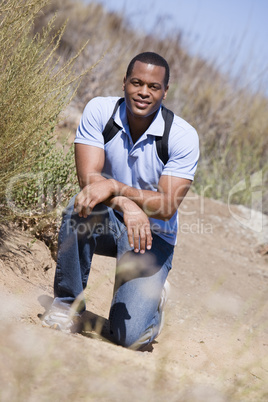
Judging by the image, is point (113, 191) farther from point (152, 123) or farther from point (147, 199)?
point (152, 123)

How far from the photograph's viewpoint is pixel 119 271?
3.10 m

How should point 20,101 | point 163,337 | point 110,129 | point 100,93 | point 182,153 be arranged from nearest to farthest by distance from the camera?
point 182,153 < point 110,129 < point 20,101 < point 163,337 < point 100,93

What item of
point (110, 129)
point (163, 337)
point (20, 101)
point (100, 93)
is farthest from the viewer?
point (100, 93)

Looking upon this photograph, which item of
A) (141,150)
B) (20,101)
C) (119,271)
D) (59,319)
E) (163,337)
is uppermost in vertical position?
(20,101)

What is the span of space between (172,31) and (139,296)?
10319 mm

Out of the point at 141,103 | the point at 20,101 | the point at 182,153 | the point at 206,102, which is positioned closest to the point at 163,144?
the point at 182,153

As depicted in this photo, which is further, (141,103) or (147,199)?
(141,103)

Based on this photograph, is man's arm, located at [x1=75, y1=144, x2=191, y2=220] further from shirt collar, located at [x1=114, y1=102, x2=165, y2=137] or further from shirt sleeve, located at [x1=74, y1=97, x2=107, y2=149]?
shirt collar, located at [x1=114, y1=102, x2=165, y2=137]

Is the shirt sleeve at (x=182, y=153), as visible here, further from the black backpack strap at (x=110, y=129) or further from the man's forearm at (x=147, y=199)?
the black backpack strap at (x=110, y=129)

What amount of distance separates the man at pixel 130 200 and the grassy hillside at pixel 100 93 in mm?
513

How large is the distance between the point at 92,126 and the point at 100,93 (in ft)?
A: 16.2

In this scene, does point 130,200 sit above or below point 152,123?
below

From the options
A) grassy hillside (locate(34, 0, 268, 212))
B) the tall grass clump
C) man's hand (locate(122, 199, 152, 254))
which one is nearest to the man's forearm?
man's hand (locate(122, 199, 152, 254))

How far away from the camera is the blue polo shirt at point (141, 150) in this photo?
120 inches
